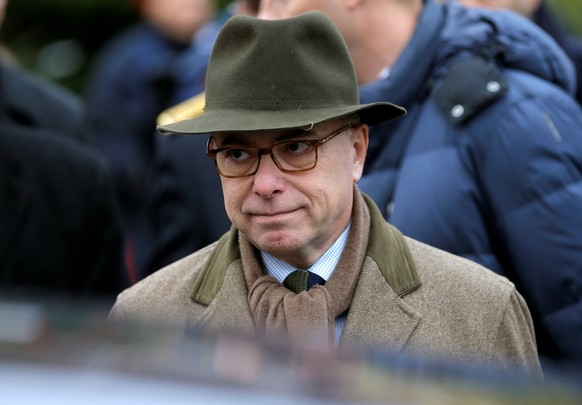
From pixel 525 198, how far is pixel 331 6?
1.05 metres

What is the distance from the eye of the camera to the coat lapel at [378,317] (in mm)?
3283

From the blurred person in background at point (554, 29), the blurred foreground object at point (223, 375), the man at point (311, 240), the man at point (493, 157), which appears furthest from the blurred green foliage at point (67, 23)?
the blurred foreground object at point (223, 375)

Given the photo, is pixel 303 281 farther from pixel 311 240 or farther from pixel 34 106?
pixel 34 106

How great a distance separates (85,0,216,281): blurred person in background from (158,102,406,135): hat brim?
3.65 m

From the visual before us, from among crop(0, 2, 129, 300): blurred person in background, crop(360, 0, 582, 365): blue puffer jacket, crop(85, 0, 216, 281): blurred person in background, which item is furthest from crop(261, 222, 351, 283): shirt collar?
crop(85, 0, 216, 281): blurred person in background

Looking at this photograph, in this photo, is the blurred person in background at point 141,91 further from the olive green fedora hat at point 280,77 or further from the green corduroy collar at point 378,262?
the olive green fedora hat at point 280,77

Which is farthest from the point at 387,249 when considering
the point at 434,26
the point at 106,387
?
the point at 106,387

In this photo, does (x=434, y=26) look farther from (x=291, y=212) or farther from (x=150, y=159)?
(x=150, y=159)

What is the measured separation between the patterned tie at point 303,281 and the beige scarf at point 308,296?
5 cm

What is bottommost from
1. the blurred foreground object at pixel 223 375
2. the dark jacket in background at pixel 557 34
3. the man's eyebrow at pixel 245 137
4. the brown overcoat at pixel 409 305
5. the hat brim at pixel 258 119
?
the dark jacket in background at pixel 557 34

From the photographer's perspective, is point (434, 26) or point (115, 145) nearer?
point (434, 26)

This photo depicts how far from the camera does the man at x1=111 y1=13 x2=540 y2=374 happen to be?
328 centimetres

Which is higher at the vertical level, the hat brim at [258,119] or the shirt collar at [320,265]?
the hat brim at [258,119]

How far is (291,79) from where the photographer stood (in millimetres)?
3338
